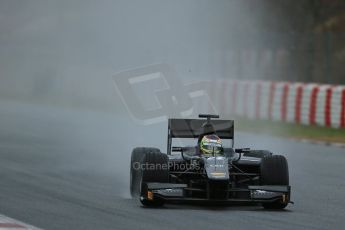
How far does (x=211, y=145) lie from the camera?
10.8m

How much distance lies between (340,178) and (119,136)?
754 cm

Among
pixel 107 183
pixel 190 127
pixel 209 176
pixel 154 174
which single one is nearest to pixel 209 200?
pixel 209 176

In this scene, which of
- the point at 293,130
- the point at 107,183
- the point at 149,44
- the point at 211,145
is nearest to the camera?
the point at 211,145

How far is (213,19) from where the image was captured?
105ft

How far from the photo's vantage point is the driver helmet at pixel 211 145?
10781 mm

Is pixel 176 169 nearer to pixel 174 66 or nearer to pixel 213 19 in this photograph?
pixel 174 66

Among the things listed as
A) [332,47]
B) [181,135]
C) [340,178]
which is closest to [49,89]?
[332,47]

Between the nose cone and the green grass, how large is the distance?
37.1 ft

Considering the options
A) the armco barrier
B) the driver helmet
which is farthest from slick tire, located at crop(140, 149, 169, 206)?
the armco barrier

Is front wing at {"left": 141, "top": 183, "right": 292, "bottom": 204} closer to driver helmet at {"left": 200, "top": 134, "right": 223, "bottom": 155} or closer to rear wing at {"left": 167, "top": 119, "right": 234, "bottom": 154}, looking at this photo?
driver helmet at {"left": 200, "top": 134, "right": 223, "bottom": 155}

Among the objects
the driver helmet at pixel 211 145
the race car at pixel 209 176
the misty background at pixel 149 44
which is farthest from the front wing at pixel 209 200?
the misty background at pixel 149 44

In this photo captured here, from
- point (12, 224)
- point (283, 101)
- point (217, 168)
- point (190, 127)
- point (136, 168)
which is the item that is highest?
point (283, 101)

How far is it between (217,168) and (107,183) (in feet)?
10.3

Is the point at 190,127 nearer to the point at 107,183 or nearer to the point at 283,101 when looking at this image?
the point at 107,183
